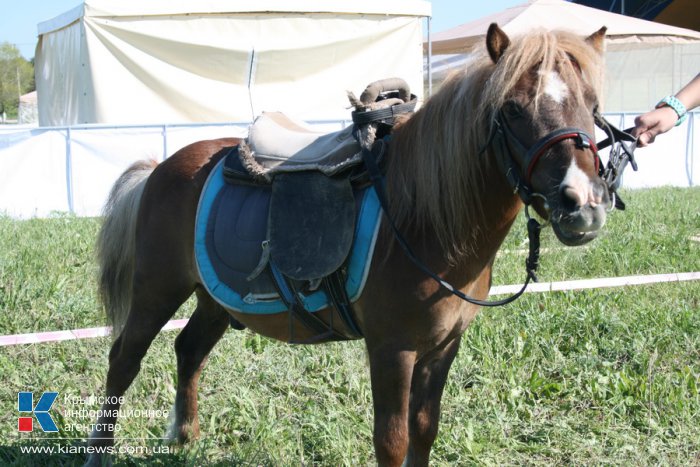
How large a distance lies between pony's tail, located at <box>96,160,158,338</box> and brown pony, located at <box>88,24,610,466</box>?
1.4 inches

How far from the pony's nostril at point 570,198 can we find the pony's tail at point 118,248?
2.46 meters

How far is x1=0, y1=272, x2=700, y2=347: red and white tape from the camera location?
4.49 meters

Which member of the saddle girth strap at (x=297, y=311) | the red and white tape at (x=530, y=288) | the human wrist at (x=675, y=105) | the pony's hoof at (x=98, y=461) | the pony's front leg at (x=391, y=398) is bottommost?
the pony's hoof at (x=98, y=461)

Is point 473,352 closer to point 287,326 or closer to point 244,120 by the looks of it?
point 287,326

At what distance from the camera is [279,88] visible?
12.4m

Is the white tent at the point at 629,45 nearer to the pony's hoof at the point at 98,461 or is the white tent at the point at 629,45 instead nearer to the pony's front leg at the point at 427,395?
the pony's front leg at the point at 427,395

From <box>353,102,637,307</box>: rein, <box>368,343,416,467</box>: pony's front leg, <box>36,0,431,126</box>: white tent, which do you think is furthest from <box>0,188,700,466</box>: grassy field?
<box>36,0,431,126</box>: white tent

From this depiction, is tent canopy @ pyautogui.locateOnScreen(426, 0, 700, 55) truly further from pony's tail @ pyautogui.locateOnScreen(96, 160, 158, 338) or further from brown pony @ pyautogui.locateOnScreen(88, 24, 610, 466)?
brown pony @ pyautogui.locateOnScreen(88, 24, 610, 466)

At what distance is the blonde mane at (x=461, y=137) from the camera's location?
236cm

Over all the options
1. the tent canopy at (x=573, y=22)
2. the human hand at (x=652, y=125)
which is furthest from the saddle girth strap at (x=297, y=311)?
the tent canopy at (x=573, y=22)

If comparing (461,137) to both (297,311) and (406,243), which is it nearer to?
(406,243)

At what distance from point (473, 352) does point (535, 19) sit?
45.2ft

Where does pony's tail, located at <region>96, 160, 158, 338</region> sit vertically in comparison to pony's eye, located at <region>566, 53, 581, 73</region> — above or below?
below

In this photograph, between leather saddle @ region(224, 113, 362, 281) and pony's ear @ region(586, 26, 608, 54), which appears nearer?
pony's ear @ region(586, 26, 608, 54)
